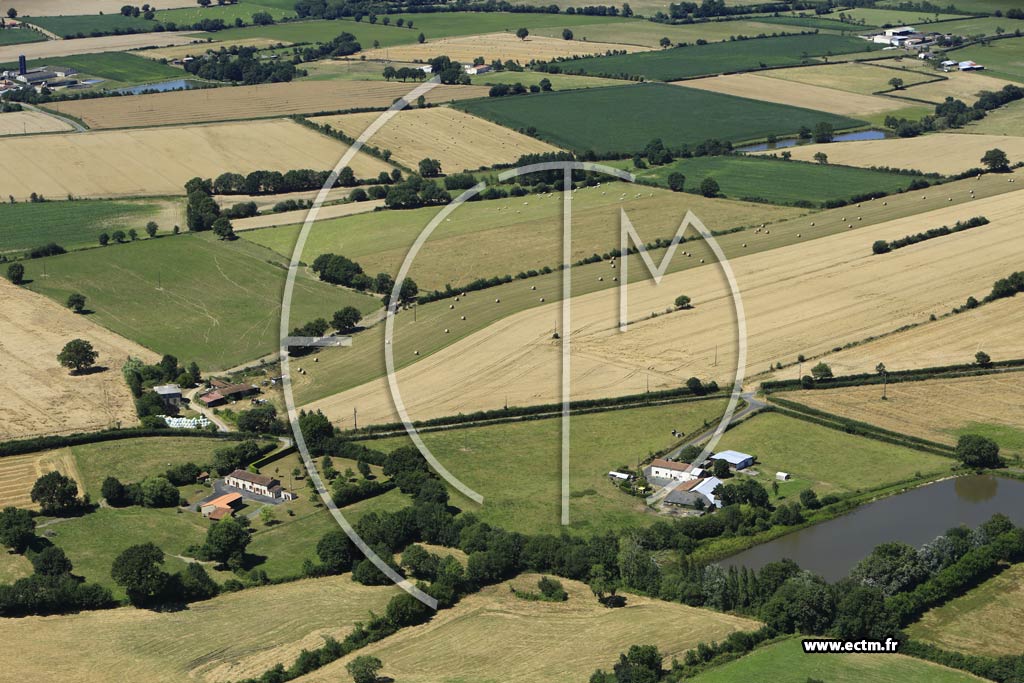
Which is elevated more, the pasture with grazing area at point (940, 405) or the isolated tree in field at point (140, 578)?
the pasture with grazing area at point (940, 405)

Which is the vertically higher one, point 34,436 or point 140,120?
point 140,120

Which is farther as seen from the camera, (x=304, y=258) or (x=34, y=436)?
(x=304, y=258)

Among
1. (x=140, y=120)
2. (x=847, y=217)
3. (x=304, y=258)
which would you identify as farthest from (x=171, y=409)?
(x=140, y=120)

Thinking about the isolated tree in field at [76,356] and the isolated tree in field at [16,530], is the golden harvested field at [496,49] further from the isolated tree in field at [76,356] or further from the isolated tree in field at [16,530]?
the isolated tree in field at [16,530]

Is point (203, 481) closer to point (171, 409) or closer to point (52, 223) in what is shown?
point (171, 409)

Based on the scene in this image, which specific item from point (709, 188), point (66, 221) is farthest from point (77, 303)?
point (709, 188)

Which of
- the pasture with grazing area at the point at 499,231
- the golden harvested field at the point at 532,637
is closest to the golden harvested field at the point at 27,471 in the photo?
the golden harvested field at the point at 532,637
